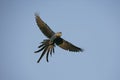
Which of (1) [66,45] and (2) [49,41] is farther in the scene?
(1) [66,45]

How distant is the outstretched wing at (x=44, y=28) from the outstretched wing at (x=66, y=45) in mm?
347

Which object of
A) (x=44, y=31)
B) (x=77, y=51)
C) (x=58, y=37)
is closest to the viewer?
(x=58, y=37)

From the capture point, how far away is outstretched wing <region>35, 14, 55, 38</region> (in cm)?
920

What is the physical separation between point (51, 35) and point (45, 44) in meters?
0.39

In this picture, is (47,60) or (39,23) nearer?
(47,60)

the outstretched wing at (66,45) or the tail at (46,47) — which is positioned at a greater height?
the outstretched wing at (66,45)

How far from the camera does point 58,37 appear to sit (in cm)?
873

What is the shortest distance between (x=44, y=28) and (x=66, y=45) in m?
1.02

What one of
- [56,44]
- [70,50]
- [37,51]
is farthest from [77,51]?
[37,51]

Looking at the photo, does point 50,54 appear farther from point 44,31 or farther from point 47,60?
point 44,31

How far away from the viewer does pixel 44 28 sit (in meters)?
9.41

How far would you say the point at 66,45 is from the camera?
9.62 meters

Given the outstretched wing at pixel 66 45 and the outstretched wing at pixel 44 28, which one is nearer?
the outstretched wing at pixel 66 45

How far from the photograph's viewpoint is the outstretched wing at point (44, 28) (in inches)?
362
